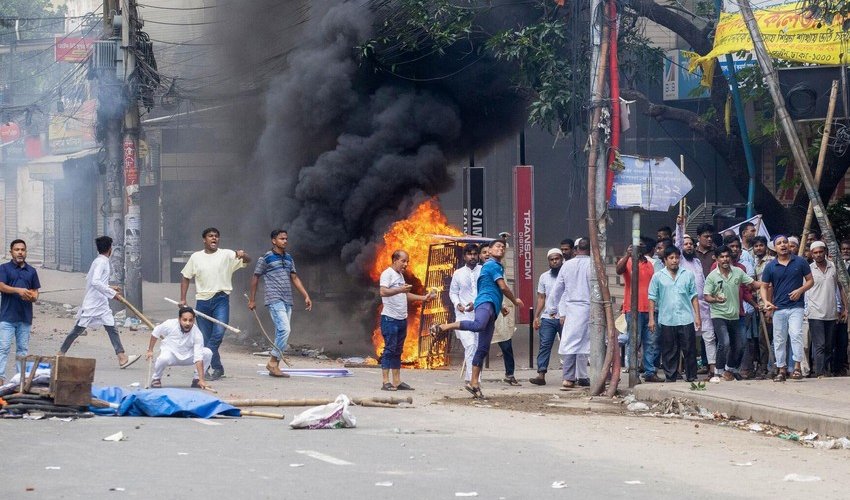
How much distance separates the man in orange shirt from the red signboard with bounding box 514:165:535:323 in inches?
Result: 88.6

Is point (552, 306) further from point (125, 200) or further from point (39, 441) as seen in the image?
point (125, 200)

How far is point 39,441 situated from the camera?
762cm

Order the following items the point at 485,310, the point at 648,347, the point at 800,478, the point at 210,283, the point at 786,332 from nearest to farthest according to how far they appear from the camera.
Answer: the point at 800,478, the point at 485,310, the point at 786,332, the point at 648,347, the point at 210,283

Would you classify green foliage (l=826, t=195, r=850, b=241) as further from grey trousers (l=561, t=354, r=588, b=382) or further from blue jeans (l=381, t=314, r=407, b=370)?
blue jeans (l=381, t=314, r=407, b=370)

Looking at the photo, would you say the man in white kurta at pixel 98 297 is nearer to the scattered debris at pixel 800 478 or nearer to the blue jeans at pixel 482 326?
the blue jeans at pixel 482 326

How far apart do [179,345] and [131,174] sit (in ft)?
28.8

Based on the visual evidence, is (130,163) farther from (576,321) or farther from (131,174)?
(576,321)

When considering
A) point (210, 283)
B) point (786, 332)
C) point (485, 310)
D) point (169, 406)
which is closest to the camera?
point (169, 406)

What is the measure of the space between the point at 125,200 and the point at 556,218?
11301 mm

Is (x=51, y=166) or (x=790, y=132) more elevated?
(x=51, y=166)

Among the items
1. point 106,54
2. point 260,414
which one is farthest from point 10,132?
point 260,414

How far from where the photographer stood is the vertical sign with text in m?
16.2

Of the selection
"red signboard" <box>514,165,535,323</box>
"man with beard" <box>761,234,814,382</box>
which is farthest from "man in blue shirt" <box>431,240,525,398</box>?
"red signboard" <box>514,165,535,323</box>

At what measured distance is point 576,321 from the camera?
1224 centimetres
